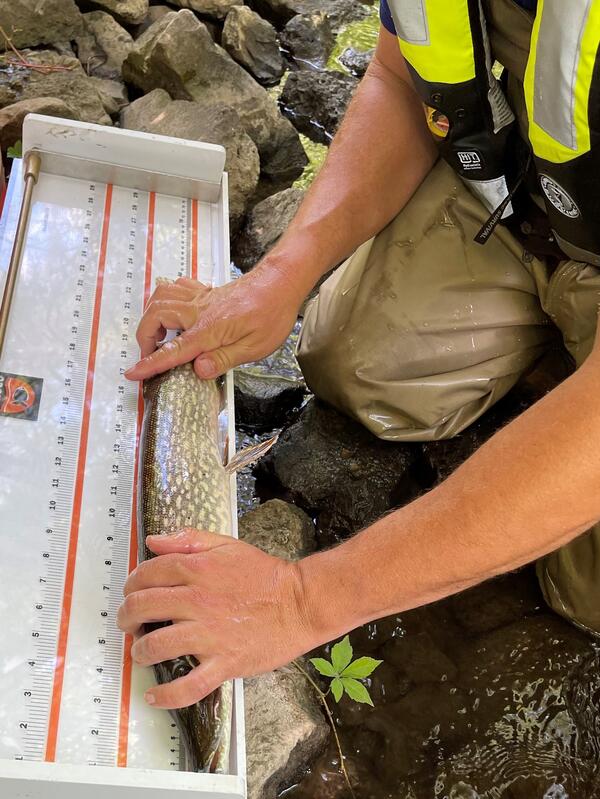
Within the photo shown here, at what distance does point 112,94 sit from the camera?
→ 3830 mm

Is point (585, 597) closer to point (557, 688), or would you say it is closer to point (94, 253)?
point (557, 688)

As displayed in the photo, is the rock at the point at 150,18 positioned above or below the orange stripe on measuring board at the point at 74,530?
below

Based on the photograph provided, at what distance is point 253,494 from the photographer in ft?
8.73

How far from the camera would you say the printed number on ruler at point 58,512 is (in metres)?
1.40

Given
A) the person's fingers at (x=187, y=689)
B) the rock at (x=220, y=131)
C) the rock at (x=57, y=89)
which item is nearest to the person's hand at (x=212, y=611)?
the person's fingers at (x=187, y=689)

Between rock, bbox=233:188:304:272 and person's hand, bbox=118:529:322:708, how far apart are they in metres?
1.89

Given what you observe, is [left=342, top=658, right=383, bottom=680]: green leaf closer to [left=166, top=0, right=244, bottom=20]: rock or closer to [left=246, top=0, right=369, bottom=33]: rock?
[left=166, top=0, right=244, bottom=20]: rock

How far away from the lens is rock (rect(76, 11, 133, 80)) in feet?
13.3

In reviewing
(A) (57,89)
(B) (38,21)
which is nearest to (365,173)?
(A) (57,89)

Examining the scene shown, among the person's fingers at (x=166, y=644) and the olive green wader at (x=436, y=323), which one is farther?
the olive green wader at (x=436, y=323)

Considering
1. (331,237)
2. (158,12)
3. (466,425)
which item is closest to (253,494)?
(466,425)

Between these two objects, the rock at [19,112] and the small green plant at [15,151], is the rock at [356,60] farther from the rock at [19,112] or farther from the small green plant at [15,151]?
the small green plant at [15,151]

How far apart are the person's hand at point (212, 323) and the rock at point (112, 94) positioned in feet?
6.39

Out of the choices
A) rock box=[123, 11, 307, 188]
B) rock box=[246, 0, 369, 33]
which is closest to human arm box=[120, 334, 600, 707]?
rock box=[123, 11, 307, 188]
